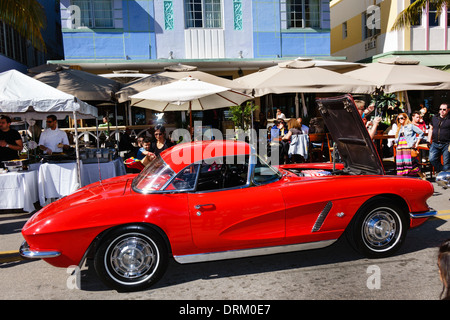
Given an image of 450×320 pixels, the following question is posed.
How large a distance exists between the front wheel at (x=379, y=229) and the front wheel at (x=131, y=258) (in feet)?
7.04

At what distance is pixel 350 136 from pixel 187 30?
554 inches

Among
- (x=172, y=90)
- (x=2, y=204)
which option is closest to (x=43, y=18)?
(x=172, y=90)

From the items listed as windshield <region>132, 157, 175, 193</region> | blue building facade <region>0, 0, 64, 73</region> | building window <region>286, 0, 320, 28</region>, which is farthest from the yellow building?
windshield <region>132, 157, 175, 193</region>

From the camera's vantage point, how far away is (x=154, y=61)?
53.8 ft

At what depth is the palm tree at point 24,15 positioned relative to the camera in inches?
346

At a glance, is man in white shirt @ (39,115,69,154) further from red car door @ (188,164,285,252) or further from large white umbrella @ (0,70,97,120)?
red car door @ (188,164,285,252)

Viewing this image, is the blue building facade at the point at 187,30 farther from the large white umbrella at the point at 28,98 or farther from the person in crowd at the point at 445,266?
the person in crowd at the point at 445,266

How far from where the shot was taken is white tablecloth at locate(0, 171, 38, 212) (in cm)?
731

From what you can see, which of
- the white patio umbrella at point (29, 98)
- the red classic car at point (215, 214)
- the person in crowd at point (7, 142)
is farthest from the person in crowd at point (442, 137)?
the person in crowd at point (7, 142)

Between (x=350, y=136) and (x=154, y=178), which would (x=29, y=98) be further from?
(x=350, y=136)

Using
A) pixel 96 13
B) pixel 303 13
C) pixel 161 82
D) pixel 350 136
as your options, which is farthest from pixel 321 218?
pixel 303 13

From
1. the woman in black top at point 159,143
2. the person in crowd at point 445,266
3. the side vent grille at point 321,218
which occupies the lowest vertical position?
the side vent grille at point 321,218
